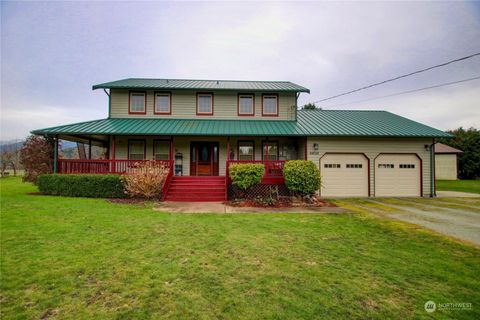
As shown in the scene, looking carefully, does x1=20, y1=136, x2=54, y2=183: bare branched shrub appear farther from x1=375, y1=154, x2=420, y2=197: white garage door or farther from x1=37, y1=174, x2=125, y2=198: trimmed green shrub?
x1=375, y1=154, x2=420, y2=197: white garage door

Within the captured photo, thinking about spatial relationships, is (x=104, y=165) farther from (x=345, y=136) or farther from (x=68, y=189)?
(x=345, y=136)

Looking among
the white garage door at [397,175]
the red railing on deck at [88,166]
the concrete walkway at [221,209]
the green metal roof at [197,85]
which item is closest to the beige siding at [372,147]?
the white garage door at [397,175]

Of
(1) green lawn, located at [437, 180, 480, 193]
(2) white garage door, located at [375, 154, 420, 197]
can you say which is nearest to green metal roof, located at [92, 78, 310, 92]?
(2) white garage door, located at [375, 154, 420, 197]

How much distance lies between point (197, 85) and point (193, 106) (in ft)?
5.06

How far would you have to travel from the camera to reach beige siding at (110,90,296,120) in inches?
568

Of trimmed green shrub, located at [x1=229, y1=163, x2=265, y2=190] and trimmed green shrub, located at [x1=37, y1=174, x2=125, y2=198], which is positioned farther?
trimmed green shrub, located at [x1=37, y1=174, x2=125, y2=198]

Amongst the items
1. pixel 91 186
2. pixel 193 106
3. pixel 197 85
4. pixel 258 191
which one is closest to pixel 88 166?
pixel 91 186

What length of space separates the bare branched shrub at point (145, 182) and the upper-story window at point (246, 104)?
276 inches

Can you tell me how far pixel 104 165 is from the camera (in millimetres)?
12445

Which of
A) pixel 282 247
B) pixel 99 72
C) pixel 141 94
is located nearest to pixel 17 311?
pixel 282 247

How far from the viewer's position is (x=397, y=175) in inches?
531

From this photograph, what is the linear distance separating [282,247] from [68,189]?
11776 millimetres

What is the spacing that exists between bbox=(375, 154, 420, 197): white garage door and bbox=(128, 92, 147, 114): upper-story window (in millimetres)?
15467

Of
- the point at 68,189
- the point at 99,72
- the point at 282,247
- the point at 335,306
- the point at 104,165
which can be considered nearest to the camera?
the point at 335,306
